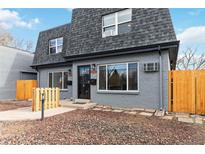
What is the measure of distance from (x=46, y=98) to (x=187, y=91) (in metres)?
7.35

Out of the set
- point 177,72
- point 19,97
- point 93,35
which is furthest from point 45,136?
point 19,97

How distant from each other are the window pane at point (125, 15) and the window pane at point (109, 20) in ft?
1.39

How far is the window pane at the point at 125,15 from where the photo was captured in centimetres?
962

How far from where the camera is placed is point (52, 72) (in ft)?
46.8

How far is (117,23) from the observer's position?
391 inches

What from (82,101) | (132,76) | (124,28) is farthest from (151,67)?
(82,101)

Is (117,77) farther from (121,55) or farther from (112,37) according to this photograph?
(112,37)

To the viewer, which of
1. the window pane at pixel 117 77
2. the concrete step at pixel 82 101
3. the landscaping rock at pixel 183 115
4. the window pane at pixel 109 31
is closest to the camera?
the landscaping rock at pixel 183 115

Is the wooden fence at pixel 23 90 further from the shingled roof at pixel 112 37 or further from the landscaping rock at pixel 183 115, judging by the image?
the landscaping rock at pixel 183 115

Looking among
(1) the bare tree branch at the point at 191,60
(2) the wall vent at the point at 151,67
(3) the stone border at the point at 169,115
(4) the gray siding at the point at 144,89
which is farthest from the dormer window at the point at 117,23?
(1) the bare tree branch at the point at 191,60

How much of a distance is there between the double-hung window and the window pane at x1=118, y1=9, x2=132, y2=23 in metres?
6.24

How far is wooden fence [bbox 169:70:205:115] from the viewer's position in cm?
792
